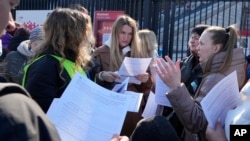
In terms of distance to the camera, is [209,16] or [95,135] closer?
[95,135]

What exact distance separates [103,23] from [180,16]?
1410mm

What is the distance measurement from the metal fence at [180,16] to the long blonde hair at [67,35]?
17.3 feet

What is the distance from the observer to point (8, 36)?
5973 millimetres

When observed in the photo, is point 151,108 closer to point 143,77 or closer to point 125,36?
point 143,77

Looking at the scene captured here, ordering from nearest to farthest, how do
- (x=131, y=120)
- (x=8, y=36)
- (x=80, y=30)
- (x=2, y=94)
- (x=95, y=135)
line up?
1. (x=2, y=94)
2. (x=95, y=135)
3. (x=80, y=30)
4. (x=131, y=120)
5. (x=8, y=36)

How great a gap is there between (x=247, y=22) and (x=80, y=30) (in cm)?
612

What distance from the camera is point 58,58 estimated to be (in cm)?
255

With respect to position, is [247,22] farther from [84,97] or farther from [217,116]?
[84,97]

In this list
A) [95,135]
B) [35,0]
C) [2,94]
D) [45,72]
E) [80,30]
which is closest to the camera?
[2,94]

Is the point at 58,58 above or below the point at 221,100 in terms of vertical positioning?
above

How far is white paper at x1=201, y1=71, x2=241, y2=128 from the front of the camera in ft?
7.97

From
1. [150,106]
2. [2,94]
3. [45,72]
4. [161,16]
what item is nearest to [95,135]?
[45,72]

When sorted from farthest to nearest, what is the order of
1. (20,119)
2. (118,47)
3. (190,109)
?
(118,47), (190,109), (20,119)

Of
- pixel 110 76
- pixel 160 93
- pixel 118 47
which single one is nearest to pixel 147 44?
pixel 118 47
